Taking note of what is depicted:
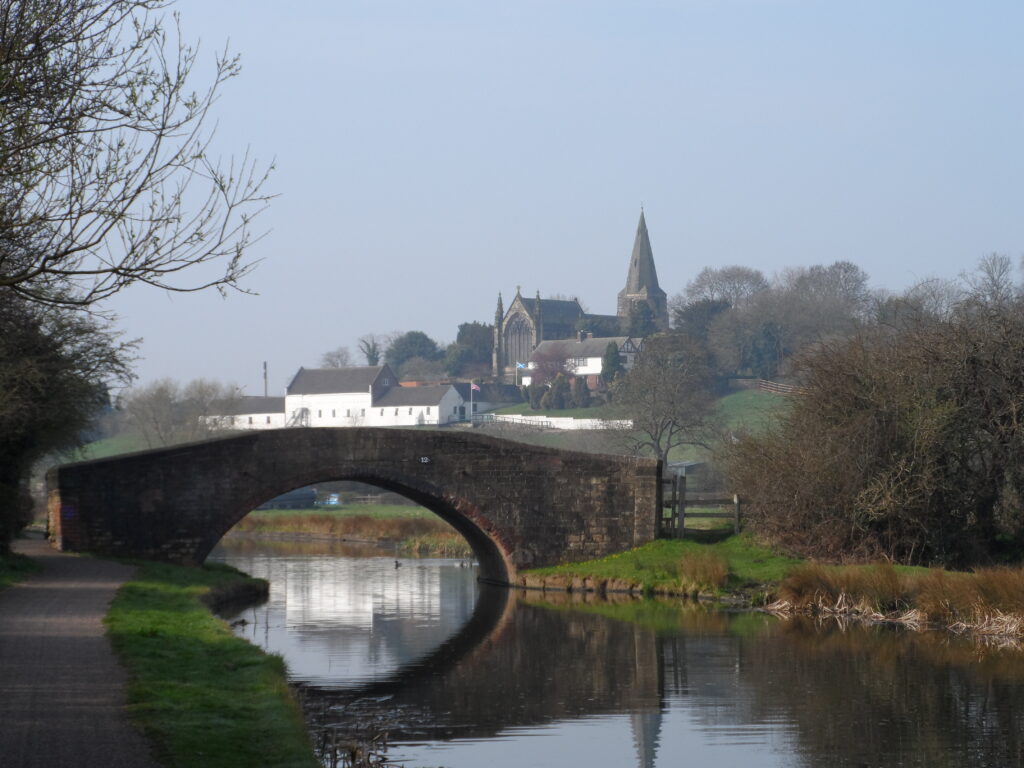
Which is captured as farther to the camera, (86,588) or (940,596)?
(940,596)

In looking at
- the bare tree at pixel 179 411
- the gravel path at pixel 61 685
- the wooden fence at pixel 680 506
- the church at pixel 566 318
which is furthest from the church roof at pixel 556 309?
the gravel path at pixel 61 685

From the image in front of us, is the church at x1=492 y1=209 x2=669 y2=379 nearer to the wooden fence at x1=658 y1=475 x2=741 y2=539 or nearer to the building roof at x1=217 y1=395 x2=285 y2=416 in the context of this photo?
the building roof at x1=217 y1=395 x2=285 y2=416

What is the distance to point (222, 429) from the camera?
208 feet

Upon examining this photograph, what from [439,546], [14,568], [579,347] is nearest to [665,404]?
[439,546]

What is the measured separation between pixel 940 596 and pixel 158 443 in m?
51.1

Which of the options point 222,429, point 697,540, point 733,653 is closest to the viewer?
point 733,653

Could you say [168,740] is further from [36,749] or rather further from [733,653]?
[733,653]

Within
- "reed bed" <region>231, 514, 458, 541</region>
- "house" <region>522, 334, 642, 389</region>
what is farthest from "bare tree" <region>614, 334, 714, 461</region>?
"house" <region>522, 334, 642, 389</region>

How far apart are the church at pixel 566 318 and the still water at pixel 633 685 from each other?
10362cm

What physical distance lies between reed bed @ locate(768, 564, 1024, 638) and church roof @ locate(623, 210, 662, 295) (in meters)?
113

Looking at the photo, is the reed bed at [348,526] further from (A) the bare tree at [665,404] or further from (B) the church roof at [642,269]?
(B) the church roof at [642,269]

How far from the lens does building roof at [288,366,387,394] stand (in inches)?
4299

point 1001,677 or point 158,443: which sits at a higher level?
point 158,443

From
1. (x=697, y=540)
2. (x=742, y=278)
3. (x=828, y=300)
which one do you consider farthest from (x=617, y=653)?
(x=742, y=278)
